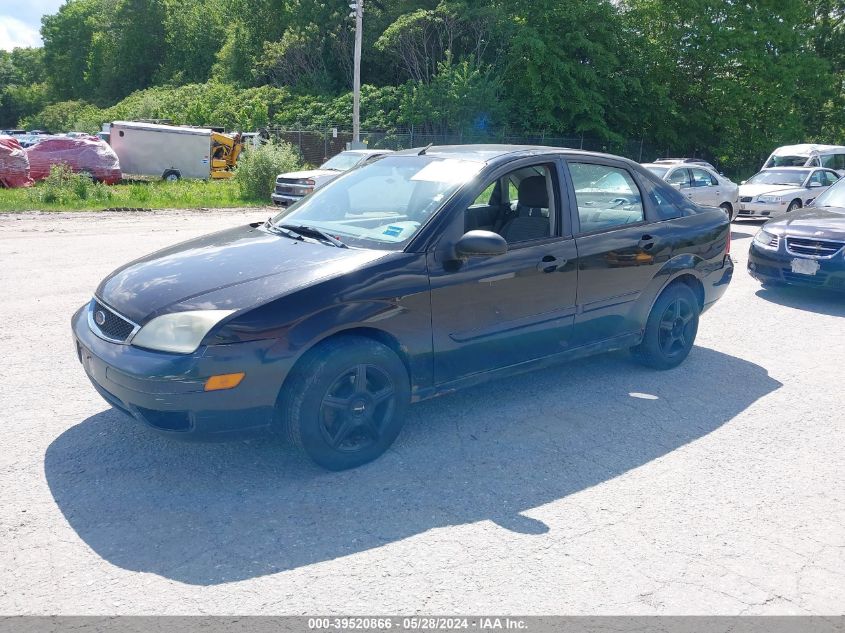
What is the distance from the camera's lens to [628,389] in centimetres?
559

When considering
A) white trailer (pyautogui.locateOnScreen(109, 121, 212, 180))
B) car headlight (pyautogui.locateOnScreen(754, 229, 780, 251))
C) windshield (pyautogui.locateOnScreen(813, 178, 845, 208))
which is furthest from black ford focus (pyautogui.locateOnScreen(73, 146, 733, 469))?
white trailer (pyautogui.locateOnScreen(109, 121, 212, 180))

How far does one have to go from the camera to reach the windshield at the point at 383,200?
4473 mm

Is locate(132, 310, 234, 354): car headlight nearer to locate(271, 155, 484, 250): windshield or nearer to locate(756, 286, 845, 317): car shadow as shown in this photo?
locate(271, 155, 484, 250): windshield

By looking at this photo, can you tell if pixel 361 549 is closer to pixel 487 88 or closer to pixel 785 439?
pixel 785 439

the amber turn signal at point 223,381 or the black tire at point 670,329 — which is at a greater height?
the amber turn signal at point 223,381

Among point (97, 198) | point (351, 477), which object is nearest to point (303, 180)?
point (97, 198)

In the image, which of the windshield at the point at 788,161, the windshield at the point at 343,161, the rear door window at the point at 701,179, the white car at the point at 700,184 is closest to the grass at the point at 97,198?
the windshield at the point at 343,161

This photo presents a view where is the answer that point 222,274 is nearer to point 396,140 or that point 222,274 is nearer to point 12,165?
point 12,165

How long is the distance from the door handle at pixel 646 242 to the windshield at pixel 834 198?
580cm

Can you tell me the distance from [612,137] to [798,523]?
36218 millimetres

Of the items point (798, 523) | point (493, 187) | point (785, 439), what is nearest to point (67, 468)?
point (493, 187)

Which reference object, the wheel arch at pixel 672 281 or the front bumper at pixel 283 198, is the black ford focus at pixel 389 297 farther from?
the front bumper at pixel 283 198

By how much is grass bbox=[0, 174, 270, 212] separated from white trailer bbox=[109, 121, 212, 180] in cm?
785

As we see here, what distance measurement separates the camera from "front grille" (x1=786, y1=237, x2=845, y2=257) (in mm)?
8602
